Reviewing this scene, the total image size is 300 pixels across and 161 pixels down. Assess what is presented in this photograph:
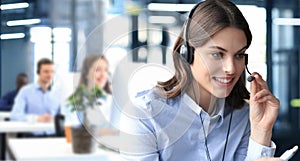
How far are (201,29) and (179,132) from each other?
148 mm

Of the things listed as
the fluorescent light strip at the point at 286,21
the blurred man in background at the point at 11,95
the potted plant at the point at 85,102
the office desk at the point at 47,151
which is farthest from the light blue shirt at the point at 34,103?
the potted plant at the point at 85,102

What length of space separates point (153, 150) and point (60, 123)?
2.23 meters

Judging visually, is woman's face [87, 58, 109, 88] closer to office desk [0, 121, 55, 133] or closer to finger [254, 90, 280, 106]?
finger [254, 90, 280, 106]

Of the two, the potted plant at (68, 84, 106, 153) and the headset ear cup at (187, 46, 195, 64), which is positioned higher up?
the headset ear cup at (187, 46, 195, 64)

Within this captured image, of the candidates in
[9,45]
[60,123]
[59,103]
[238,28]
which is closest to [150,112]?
[238,28]

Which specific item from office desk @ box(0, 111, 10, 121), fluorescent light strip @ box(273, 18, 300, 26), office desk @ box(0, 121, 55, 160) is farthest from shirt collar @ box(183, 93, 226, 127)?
office desk @ box(0, 111, 10, 121)

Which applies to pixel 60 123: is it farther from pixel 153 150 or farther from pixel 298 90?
pixel 153 150

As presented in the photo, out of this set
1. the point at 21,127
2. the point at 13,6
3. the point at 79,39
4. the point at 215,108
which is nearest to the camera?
the point at 215,108

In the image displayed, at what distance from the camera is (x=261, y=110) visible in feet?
2.65

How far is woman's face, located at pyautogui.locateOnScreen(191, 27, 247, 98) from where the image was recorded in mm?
729

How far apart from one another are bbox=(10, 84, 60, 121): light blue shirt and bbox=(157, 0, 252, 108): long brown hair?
2403mm

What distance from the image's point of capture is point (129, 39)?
27.8 inches

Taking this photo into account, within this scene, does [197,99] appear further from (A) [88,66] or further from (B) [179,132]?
(A) [88,66]

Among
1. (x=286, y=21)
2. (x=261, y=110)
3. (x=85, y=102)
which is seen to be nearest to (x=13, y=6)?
(x=286, y=21)
